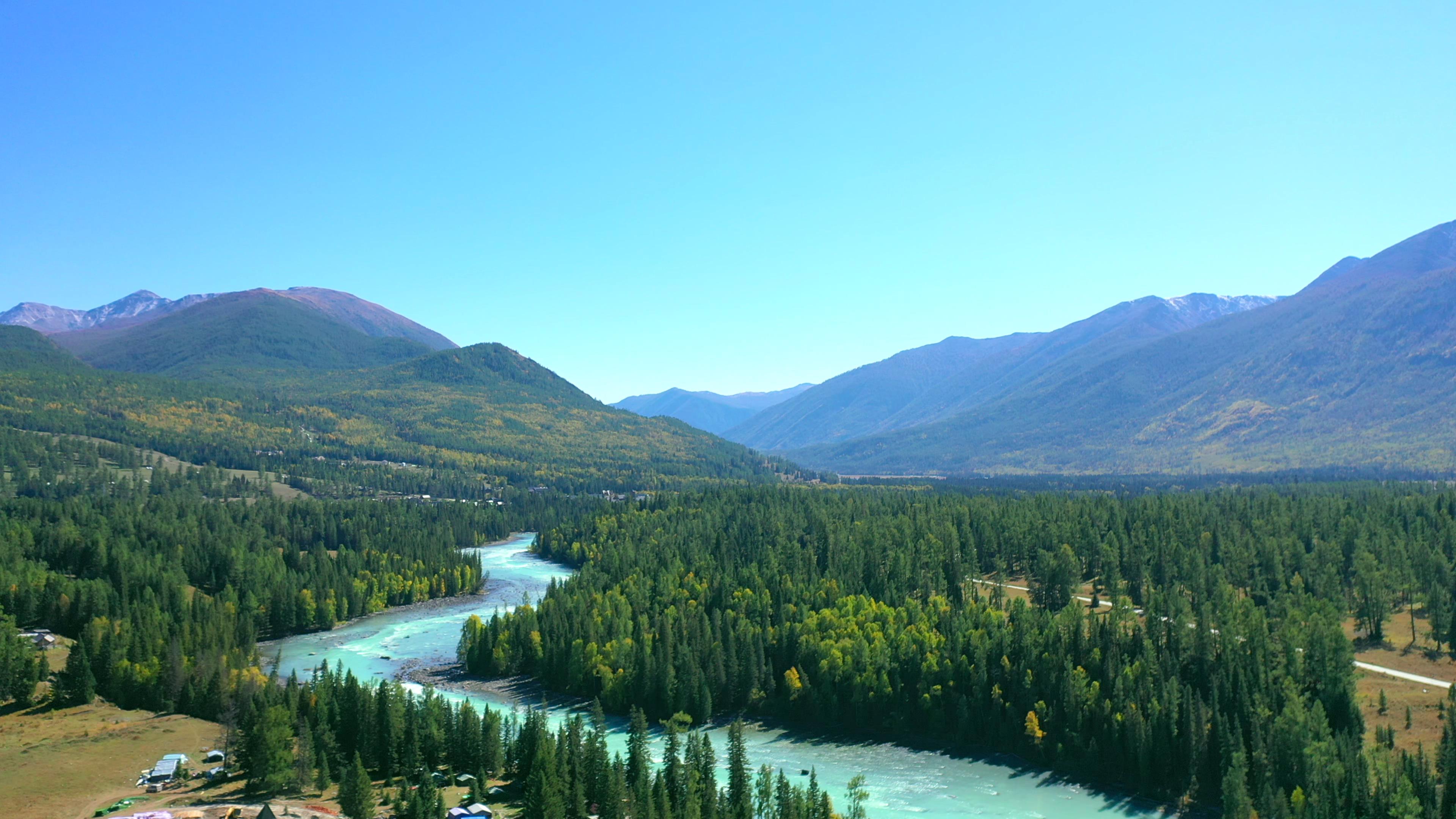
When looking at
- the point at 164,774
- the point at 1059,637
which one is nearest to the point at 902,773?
the point at 1059,637

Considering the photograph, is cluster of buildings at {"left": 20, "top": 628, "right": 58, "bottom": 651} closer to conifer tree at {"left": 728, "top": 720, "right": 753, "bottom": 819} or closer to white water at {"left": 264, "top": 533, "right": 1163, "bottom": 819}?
white water at {"left": 264, "top": 533, "right": 1163, "bottom": 819}

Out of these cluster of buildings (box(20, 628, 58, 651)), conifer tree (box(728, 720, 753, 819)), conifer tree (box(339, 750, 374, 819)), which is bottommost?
conifer tree (box(728, 720, 753, 819))

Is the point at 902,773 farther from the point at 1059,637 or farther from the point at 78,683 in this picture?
the point at 78,683

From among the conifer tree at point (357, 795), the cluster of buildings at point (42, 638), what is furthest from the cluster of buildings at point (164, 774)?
the cluster of buildings at point (42, 638)

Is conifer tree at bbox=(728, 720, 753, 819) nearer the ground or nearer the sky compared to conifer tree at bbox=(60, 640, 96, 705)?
nearer the ground

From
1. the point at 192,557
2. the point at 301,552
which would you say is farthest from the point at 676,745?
the point at 301,552

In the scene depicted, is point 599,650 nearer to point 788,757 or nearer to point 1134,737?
point 788,757

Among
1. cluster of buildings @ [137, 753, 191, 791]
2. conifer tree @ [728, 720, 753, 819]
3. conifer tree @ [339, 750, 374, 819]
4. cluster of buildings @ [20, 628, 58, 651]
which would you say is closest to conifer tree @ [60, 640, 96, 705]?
cluster of buildings @ [20, 628, 58, 651]

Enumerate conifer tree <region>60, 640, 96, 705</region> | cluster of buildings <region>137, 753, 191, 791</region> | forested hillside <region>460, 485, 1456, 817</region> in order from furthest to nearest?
conifer tree <region>60, 640, 96, 705</region>, forested hillside <region>460, 485, 1456, 817</region>, cluster of buildings <region>137, 753, 191, 791</region>
